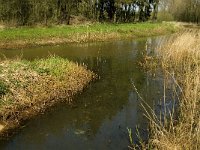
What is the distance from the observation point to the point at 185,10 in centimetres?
5631

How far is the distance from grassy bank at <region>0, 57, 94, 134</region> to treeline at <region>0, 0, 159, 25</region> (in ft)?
65.2

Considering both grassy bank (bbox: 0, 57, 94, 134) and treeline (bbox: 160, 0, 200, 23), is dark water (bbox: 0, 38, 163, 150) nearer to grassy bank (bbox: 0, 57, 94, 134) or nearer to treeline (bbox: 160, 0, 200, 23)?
grassy bank (bbox: 0, 57, 94, 134)

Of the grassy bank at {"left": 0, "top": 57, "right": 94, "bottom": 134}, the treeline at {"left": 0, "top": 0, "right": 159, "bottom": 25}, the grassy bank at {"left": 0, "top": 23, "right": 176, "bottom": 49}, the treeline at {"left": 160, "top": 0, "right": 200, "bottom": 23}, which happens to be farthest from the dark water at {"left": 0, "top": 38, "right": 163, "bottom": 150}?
the treeline at {"left": 160, "top": 0, "right": 200, "bottom": 23}

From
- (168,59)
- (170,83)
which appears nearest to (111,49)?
(168,59)

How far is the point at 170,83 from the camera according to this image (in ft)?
39.4

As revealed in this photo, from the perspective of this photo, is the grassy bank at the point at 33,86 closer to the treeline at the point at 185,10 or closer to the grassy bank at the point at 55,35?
the grassy bank at the point at 55,35

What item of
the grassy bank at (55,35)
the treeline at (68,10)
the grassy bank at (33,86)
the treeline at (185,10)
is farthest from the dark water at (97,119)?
the treeline at (185,10)

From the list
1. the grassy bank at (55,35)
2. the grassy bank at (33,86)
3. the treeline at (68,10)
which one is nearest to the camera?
the grassy bank at (33,86)

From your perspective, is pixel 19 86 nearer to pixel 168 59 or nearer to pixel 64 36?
pixel 168 59

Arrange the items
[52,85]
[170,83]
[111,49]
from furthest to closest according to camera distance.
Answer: [111,49] < [170,83] < [52,85]

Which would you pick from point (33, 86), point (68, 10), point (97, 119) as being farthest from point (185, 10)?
point (97, 119)

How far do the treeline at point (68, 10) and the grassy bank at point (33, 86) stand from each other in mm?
19858

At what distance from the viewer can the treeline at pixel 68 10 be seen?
31125 mm

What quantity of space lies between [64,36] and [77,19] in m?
11.9
